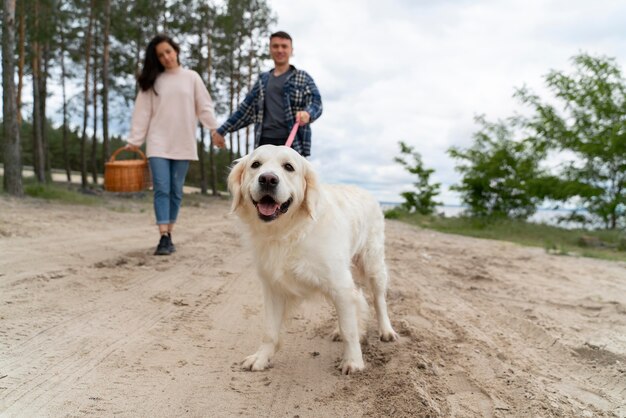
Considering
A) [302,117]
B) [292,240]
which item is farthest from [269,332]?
[302,117]

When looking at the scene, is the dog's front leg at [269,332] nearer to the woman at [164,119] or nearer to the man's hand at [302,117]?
the man's hand at [302,117]

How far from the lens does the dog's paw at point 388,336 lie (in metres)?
3.58

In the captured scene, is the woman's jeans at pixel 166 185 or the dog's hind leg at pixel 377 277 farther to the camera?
the woman's jeans at pixel 166 185

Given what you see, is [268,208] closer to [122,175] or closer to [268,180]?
[268,180]

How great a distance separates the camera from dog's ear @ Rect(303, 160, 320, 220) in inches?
120

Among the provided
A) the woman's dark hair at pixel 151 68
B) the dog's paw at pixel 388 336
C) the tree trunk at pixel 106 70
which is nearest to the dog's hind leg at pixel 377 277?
the dog's paw at pixel 388 336

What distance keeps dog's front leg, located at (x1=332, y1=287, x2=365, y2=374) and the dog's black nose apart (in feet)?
2.58

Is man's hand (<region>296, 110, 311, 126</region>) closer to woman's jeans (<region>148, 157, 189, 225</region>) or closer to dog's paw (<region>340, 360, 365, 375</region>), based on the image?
dog's paw (<region>340, 360, 365, 375</region>)

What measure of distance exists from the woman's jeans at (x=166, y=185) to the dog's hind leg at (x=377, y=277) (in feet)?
11.2

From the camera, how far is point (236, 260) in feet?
21.0

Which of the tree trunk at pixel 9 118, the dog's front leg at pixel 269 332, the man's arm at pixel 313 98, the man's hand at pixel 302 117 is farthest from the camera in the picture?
the tree trunk at pixel 9 118

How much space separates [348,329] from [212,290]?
2170 millimetres

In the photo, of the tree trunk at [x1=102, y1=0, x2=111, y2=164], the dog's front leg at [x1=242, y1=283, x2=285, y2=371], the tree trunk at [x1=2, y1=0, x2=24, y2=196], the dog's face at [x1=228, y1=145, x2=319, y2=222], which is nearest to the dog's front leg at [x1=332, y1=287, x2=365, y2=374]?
the dog's front leg at [x1=242, y1=283, x2=285, y2=371]

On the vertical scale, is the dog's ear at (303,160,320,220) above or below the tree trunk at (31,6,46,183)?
below
